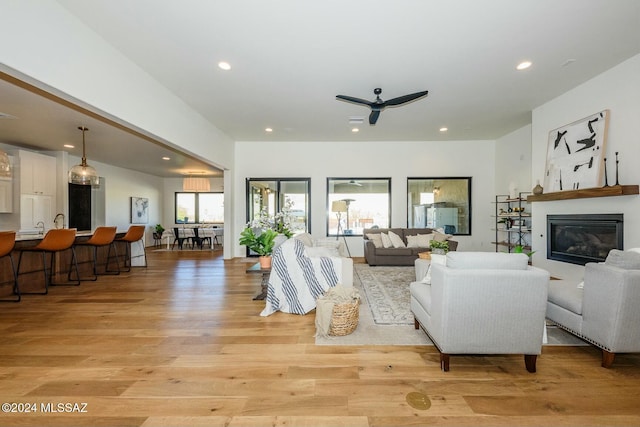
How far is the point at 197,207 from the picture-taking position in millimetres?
11508

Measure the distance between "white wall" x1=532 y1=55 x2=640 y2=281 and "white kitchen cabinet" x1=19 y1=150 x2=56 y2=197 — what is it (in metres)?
10.6

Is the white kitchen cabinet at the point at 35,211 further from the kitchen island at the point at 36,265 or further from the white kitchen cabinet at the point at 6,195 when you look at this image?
the kitchen island at the point at 36,265

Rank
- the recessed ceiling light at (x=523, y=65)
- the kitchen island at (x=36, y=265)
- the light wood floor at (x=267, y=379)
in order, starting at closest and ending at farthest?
the light wood floor at (x=267, y=379) → the recessed ceiling light at (x=523, y=65) → the kitchen island at (x=36, y=265)

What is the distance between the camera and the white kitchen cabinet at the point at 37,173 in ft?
19.9

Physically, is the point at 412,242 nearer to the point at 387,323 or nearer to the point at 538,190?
the point at 538,190

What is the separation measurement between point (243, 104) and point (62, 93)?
257 cm

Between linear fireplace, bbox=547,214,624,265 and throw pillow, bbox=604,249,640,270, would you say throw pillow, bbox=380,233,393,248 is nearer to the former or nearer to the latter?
linear fireplace, bbox=547,214,624,265

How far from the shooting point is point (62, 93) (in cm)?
254

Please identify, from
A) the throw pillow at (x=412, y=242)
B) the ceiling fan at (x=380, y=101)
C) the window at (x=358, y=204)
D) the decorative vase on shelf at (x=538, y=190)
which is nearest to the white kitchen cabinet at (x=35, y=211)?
the window at (x=358, y=204)

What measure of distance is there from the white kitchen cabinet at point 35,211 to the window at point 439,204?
8.98 metres

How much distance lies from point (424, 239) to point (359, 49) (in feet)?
14.3

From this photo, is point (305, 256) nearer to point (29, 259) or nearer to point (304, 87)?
point (304, 87)

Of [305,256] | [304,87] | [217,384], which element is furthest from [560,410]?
[304,87]

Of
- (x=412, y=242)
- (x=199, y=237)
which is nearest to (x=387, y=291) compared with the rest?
(x=412, y=242)
